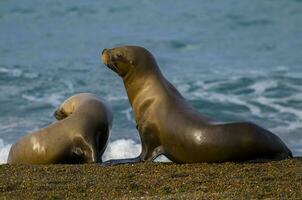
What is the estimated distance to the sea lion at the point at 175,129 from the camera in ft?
29.2

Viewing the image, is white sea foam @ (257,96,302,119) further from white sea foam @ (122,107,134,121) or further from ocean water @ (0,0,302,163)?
white sea foam @ (122,107,134,121)

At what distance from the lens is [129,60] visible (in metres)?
10.1

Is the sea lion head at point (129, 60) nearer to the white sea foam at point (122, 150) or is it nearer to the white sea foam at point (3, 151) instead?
the white sea foam at point (122, 150)

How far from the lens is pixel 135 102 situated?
32.6 feet

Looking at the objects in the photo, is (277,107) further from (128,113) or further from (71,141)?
(71,141)

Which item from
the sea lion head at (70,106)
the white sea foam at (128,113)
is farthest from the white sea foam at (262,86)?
the sea lion head at (70,106)

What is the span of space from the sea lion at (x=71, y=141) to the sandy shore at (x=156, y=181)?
0.73 metres

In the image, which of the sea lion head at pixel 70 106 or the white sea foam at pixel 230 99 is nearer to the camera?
the sea lion head at pixel 70 106

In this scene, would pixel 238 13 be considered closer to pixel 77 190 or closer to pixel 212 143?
pixel 212 143

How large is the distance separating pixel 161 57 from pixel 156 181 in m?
11.5

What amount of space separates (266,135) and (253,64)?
32.7 ft

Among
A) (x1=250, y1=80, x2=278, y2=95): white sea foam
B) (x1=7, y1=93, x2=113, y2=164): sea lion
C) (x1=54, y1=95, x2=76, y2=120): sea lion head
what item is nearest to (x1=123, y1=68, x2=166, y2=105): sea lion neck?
(x1=7, y1=93, x2=113, y2=164): sea lion

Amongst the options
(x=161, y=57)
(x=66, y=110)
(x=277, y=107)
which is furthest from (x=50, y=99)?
(x=161, y=57)

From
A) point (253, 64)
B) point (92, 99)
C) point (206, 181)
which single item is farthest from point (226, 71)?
point (206, 181)
